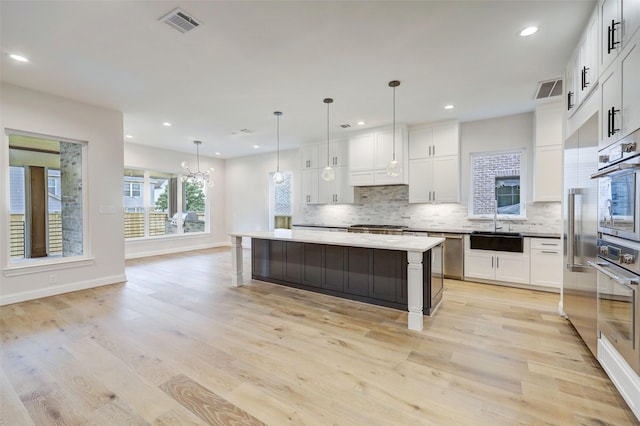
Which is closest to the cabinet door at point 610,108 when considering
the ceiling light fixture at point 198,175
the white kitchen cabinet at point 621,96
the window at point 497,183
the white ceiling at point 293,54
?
the white kitchen cabinet at point 621,96

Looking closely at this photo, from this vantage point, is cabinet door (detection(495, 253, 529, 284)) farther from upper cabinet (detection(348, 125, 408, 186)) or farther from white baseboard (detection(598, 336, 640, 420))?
white baseboard (detection(598, 336, 640, 420))

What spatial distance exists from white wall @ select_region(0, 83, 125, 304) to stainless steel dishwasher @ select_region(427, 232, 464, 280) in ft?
17.9

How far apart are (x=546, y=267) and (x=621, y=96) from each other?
3.07m

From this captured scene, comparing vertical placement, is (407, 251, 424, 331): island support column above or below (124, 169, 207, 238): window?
below

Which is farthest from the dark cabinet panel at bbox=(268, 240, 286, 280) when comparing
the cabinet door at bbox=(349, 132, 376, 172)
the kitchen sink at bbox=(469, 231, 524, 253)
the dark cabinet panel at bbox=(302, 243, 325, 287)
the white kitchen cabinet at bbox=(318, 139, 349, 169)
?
the kitchen sink at bbox=(469, 231, 524, 253)

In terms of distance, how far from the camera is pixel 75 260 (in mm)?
4219

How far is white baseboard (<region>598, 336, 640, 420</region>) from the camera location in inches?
63.6

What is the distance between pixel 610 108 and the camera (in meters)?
1.95

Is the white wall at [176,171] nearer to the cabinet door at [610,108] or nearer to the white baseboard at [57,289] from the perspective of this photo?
the white baseboard at [57,289]

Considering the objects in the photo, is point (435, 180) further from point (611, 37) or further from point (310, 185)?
point (611, 37)

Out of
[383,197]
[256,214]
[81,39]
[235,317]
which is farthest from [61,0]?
[256,214]

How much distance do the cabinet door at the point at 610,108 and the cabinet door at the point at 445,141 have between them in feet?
9.46

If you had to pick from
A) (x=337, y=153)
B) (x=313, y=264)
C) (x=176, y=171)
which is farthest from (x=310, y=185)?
(x=176, y=171)

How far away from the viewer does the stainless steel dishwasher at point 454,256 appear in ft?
15.5
